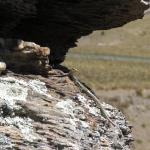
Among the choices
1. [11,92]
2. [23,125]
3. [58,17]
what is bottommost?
[23,125]

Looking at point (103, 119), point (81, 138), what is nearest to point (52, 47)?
point (103, 119)

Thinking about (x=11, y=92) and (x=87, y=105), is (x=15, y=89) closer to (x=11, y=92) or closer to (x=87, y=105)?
(x=11, y=92)

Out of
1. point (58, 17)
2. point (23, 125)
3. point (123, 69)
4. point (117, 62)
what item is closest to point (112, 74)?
point (123, 69)

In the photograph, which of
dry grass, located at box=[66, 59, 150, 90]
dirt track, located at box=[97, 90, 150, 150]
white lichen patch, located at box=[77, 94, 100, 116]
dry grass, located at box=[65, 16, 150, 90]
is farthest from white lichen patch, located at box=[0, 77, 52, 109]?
dry grass, located at box=[65, 16, 150, 90]

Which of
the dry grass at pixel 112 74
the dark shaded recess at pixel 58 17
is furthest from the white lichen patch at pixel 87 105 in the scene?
the dry grass at pixel 112 74

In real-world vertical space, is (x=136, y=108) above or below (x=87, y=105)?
below

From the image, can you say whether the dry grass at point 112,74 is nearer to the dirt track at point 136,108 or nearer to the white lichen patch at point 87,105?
the dirt track at point 136,108

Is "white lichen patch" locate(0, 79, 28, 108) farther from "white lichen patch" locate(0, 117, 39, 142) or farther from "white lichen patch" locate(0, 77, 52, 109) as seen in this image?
"white lichen patch" locate(0, 117, 39, 142)
